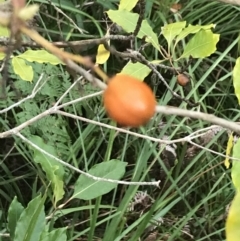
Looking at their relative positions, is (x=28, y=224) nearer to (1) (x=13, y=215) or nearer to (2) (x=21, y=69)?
(1) (x=13, y=215)

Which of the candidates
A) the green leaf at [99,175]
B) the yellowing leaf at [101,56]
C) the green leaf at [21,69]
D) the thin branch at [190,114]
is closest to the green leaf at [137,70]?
the yellowing leaf at [101,56]

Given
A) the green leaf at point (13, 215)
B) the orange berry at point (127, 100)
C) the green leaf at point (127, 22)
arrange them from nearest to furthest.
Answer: the orange berry at point (127, 100), the green leaf at point (127, 22), the green leaf at point (13, 215)

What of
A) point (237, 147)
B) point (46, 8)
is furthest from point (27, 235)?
point (46, 8)

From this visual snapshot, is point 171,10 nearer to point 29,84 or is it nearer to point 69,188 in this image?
point 29,84

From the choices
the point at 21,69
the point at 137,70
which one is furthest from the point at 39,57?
the point at 137,70

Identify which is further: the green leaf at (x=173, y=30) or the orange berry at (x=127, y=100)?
the green leaf at (x=173, y=30)

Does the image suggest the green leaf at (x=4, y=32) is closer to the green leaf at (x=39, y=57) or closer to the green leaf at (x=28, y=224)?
the green leaf at (x=39, y=57)

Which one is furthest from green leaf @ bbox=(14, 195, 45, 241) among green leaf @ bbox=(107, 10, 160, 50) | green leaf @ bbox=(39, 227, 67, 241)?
green leaf @ bbox=(107, 10, 160, 50)

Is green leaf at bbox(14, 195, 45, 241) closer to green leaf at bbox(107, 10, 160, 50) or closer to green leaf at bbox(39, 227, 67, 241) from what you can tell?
green leaf at bbox(39, 227, 67, 241)
